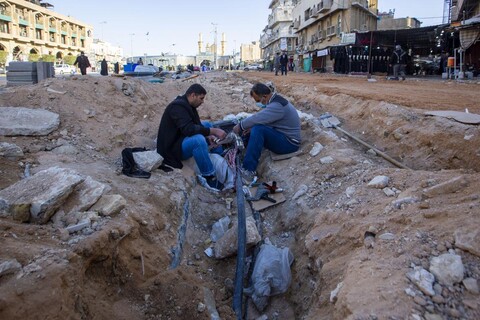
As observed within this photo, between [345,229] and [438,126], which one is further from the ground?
[438,126]

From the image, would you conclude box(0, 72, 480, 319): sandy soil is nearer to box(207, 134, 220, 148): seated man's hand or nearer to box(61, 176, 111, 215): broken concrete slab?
box(61, 176, 111, 215): broken concrete slab

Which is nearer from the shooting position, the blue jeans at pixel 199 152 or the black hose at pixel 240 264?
the black hose at pixel 240 264

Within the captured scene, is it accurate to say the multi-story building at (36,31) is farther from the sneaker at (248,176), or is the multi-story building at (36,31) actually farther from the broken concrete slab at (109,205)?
the broken concrete slab at (109,205)

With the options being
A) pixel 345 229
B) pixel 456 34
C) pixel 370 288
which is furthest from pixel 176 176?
pixel 456 34

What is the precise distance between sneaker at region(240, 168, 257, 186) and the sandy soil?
23 centimetres

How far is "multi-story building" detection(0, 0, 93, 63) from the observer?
5278cm

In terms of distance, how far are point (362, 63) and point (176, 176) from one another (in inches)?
1096

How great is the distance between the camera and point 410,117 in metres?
6.17

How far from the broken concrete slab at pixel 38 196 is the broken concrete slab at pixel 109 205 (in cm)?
26

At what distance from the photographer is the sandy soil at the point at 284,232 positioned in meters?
2.30

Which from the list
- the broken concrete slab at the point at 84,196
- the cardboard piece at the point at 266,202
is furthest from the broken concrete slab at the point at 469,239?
the broken concrete slab at the point at 84,196

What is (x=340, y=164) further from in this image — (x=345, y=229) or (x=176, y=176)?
(x=176, y=176)

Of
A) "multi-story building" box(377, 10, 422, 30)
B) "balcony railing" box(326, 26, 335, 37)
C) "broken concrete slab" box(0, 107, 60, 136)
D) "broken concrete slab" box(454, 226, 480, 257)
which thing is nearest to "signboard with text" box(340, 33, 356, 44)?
"balcony railing" box(326, 26, 335, 37)

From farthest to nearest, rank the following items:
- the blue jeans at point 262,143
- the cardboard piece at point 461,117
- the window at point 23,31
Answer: the window at point 23,31
the blue jeans at point 262,143
the cardboard piece at point 461,117
